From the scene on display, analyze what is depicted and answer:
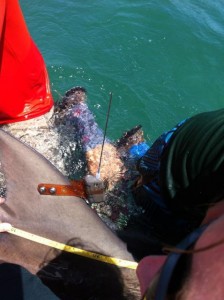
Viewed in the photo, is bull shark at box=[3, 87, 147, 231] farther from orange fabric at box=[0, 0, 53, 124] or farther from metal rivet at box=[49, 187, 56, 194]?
metal rivet at box=[49, 187, 56, 194]

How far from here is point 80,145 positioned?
12.4ft

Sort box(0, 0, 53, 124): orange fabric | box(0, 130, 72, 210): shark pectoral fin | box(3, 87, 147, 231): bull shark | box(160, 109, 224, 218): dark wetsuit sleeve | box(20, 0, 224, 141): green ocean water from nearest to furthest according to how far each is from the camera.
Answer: box(160, 109, 224, 218): dark wetsuit sleeve
box(0, 130, 72, 210): shark pectoral fin
box(0, 0, 53, 124): orange fabric
box(3, 87, 147, 231): bull shark
box(20, 0, 224, 141): green ocean water

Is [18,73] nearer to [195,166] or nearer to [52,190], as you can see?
[52,190]

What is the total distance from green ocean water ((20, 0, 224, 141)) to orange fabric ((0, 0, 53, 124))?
1216mm

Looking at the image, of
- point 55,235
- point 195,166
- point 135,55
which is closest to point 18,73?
point 55,235

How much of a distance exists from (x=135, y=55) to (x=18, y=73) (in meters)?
2.92

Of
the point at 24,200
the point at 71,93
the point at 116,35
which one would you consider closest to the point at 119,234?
the point at 24,200

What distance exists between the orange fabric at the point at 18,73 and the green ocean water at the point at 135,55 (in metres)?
1.22

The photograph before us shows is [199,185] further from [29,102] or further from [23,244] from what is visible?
[29,102]

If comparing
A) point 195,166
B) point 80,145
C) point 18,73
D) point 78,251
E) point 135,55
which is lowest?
point 80,145

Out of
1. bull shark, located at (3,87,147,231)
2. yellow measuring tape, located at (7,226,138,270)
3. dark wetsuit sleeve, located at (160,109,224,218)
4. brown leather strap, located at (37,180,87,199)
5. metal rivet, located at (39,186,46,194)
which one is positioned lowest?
bull shark, located at (3,87,147,231)

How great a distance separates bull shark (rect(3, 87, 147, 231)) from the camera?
3350 millimetres

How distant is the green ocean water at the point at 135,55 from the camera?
5184 millimetres

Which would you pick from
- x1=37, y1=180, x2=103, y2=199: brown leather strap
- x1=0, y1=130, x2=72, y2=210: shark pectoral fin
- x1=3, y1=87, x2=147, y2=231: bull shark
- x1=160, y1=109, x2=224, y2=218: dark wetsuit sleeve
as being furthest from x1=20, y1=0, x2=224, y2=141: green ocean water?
x1=160, y1=109, x2=224, y2=218: dark wetsuit sleeve
